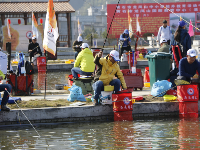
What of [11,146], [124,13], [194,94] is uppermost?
[124,13]

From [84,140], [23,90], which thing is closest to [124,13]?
[23,90]

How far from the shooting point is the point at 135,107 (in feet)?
31.0

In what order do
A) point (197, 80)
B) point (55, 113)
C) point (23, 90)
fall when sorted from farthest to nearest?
1. point (23, 90)
2. point (197, 80)
3. point (55, 113)

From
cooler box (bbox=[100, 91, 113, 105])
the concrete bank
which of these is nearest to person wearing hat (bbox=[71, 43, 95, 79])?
cooler box (bbox=[100, 91, 113, 105])

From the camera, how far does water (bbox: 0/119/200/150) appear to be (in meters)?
6.98

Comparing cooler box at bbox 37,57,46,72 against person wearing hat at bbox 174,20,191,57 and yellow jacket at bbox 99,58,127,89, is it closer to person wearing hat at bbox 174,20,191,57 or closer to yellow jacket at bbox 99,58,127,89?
person wearing hat at bbox 174,20,191,57

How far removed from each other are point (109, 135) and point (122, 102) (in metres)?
1.48

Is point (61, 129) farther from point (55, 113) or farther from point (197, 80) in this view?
point (197, 80)

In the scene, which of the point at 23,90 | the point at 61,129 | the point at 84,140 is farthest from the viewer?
the point at 23,90

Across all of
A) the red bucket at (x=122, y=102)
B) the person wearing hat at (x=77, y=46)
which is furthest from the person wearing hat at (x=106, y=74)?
the person wearing hat at (x=77, y=46)

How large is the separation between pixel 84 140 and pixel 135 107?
7.75 feet

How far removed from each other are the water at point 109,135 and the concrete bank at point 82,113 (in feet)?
0.73

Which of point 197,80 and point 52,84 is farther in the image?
point 52,84

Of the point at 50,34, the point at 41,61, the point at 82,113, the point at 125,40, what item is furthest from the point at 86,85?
the point at 41,61
